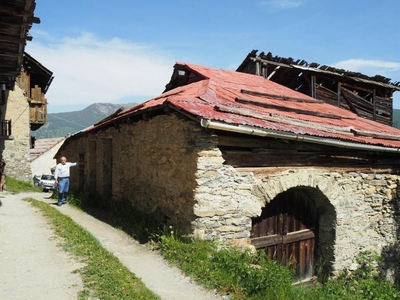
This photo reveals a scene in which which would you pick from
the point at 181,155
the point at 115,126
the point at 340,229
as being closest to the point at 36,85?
the point at 115,126

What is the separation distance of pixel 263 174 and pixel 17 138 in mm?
18399

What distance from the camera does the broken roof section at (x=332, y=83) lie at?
12453 mm

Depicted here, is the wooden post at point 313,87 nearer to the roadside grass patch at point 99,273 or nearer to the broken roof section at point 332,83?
the broken roof section at point 332,83

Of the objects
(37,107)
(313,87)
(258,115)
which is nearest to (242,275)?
(258,115)

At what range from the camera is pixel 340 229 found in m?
7.14

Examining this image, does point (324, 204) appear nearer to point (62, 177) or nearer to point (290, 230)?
point (290, 230)

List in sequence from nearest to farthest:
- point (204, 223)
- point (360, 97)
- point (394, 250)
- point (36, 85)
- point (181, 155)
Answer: point (204, 223)
point (181, 155)
point (394, 250)
point (360, 97)
point (36, 85)

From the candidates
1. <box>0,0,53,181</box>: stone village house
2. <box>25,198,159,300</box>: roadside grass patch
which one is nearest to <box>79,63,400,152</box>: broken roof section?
<box>25,198,159,300</box>: roadside grass patch

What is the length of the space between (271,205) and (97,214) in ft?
14.9

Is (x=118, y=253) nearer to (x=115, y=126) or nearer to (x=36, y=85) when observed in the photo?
(x=115, y=126)

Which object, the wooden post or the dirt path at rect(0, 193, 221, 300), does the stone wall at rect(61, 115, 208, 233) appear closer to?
the dirt path at rect(0, 193, 221, 300)

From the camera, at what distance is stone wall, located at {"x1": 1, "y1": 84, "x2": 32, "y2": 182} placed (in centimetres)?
1936

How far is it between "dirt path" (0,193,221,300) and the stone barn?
0.88 meters

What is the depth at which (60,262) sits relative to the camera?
5.04 m
